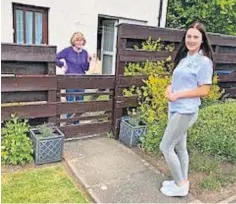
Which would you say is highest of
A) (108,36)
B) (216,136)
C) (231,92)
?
(108,36)

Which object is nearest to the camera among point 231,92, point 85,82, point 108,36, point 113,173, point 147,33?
point 113,173

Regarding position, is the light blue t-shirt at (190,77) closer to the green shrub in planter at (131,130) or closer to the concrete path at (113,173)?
the concrete path at (113,173)

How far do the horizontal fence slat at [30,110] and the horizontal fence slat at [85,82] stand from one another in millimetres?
328

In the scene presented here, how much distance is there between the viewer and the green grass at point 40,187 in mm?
3021

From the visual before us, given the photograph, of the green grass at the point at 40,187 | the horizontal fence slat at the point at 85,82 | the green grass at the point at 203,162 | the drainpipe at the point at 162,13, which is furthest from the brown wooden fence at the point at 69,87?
the drainpipe at the point at 162,13

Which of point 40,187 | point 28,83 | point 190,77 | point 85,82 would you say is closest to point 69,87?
point 85,82

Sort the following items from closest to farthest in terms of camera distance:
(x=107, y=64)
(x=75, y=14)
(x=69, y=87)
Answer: (x=69, y=87)
(x=75, y=14)
(x=107, y=64)

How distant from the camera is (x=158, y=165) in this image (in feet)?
13.0

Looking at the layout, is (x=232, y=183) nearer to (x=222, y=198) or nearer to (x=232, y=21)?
(x=222, y=198)

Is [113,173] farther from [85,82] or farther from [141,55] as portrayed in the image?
[141,55]

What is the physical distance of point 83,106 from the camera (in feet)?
14.9

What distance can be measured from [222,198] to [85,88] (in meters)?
2.30

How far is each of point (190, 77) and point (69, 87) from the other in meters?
1.97

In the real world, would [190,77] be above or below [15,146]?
above
